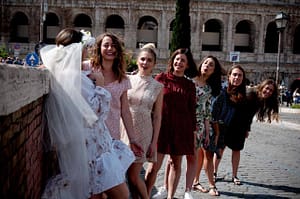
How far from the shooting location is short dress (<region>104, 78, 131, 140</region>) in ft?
11.6

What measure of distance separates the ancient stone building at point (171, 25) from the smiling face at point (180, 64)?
26.2m

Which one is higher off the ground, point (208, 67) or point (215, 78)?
point (208, 67)

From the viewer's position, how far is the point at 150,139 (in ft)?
13.6

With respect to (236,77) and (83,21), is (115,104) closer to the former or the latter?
(236,77)

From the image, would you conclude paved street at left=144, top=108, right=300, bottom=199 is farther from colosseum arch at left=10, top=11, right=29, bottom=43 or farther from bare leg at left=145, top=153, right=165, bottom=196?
colosseum arch at left=10, top=11, right=29, bottom=43

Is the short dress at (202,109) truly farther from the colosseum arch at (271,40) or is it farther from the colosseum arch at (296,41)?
the colosseum arch at (296,41)

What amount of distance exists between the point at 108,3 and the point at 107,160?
29.3 metres

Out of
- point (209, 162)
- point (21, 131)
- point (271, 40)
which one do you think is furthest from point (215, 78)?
point (271, 40)

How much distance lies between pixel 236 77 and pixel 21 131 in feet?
13.0

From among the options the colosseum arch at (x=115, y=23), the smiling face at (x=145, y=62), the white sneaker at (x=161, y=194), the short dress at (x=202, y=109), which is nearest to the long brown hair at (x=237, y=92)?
the short dress at (x=202, y=109)

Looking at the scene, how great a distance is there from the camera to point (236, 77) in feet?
18.1

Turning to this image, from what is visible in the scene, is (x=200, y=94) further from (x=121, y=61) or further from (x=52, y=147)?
(x=52, y=147)

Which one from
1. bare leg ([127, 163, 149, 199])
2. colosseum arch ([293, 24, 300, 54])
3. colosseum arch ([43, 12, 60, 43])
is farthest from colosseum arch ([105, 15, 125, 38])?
bare leg ([127, 163, 149, 199])

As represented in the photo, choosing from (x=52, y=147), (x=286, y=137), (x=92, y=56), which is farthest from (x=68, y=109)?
(x=286, y=137)
